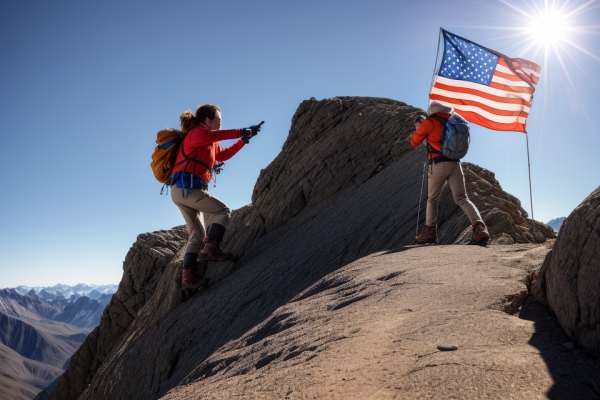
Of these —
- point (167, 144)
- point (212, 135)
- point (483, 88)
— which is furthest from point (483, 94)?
point (167, 144)

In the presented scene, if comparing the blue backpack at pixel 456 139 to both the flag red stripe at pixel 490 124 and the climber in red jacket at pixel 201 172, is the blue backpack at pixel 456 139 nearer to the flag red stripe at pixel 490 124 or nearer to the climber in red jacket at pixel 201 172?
the flag red stripe at pixel 490 124

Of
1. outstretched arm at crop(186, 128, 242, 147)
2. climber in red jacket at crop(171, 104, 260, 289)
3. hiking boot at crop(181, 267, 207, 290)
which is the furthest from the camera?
hiking boot at crop(181, 267, 207, 290)

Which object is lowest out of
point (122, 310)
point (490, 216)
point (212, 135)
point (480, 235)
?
point (122, 310)

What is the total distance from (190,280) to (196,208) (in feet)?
7.99

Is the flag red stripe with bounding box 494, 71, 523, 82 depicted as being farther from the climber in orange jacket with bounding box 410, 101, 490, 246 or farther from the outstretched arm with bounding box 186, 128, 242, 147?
the outstretched arm with bounding box 186, 128, 242, 147

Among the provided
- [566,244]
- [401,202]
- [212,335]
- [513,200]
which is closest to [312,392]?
[566,244]

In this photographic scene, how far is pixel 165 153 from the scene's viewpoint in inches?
392

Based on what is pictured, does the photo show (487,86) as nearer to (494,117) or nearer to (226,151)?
(494,117)

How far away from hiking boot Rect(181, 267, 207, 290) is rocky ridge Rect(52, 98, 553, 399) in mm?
323

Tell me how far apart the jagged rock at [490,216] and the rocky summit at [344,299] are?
0.05m

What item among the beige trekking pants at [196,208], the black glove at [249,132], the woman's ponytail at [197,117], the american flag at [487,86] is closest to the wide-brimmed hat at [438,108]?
the american flag at [487,86]

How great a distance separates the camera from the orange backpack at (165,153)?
9867 millimetres

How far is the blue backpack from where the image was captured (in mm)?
8258

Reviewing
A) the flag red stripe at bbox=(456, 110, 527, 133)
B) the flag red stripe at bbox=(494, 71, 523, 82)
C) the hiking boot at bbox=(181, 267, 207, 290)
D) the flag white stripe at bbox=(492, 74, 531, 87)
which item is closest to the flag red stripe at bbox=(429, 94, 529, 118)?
the flag red stripe at bbox=(456, 110, 527, 133)
